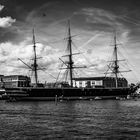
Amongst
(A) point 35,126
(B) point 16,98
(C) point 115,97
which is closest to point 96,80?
(C) point 115,97

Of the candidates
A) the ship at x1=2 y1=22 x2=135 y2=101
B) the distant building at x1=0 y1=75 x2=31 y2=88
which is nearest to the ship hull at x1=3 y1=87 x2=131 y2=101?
the ship at x1=2 y1=22 x2=135 y2=101

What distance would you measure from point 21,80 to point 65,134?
463 ft

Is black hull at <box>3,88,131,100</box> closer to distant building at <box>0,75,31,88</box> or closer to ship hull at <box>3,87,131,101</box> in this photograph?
ship hull at <box>3,87,131,101</box>

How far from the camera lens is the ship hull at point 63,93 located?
3442 inches

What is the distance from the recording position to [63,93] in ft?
311

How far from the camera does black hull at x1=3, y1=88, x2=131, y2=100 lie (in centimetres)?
8744

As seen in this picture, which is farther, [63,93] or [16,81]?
[16,81]

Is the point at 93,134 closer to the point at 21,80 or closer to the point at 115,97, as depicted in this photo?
the point at 115,97

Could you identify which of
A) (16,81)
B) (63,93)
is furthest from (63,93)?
(16,81)

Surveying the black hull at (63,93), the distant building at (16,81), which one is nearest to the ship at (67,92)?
the black hull at (63,93)

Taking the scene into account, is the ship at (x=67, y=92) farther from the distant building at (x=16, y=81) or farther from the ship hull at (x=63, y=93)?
the distant building at (x=16, y=81)

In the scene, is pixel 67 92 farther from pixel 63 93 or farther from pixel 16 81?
pixel 16 81

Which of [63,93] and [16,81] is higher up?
[16,81]

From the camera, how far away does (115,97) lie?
10606 cm
